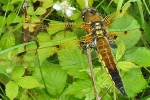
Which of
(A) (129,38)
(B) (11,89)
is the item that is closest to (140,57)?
(A) (129,38)

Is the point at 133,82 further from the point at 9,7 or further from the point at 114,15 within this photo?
the point at 9,7

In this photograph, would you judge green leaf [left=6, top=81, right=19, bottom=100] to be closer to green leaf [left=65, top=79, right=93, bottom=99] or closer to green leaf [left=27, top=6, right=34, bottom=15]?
green leaf [left=65, top=79, right=93, bottom=99]

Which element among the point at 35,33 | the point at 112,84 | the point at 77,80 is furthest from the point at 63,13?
the point at 112,84

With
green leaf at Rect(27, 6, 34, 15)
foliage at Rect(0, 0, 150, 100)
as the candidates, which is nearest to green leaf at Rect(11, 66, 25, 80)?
foliage at Rect(0, 0, 150, 100)

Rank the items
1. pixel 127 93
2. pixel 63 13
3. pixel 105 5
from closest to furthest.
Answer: pixel 127 93 < pixel 63 13 < pixel 105 5

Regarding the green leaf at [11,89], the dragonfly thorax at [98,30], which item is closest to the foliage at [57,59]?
the green leaf at [11,89]

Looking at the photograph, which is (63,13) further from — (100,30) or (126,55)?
(126,55)
